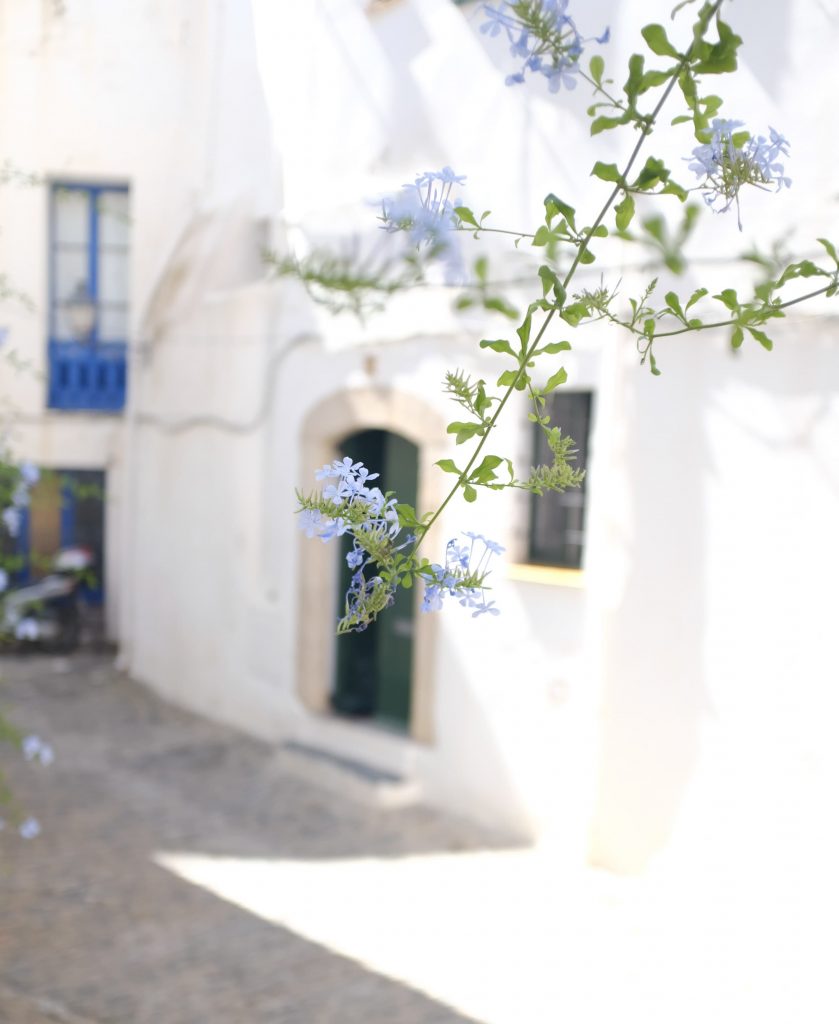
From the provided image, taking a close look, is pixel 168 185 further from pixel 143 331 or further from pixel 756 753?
pixel 143 331

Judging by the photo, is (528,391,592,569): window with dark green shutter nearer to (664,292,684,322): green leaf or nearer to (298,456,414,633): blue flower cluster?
(664,292,684,322): green leaf

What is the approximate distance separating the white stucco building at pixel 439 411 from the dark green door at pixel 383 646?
0.14 feet

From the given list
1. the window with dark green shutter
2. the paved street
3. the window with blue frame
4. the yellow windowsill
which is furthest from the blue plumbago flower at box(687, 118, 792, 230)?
the yellow windowsill

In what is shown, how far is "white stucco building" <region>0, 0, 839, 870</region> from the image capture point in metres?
3.30

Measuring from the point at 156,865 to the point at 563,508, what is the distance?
2578 mm

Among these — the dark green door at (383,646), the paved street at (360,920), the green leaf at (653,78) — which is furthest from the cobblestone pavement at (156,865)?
the green leaf at (653,78)

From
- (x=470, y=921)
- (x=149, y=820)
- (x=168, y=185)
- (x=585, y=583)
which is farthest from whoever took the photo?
(x=149, y=820)

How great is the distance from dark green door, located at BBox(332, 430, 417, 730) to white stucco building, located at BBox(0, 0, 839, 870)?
0.14 ft

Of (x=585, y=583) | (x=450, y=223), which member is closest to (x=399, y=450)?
(x=585, y=583)

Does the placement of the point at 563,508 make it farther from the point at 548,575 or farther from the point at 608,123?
the point at 608,123

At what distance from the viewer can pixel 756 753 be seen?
4527 mm

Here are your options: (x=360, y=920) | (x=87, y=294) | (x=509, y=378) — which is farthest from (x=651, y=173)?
(x=87, y=294)

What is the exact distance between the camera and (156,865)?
5.57 m

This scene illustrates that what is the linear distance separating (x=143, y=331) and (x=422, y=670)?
3.06 m
